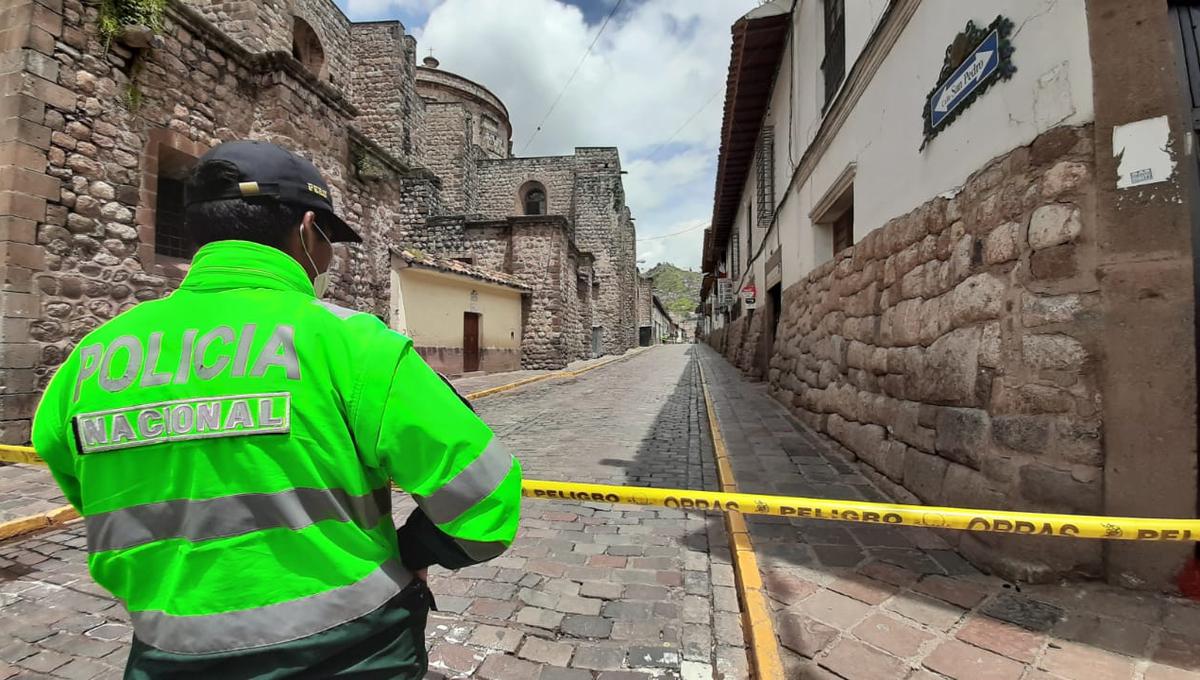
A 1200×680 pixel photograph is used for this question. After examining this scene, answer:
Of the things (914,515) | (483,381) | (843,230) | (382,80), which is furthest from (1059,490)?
(382,80)

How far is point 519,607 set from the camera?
279 cm

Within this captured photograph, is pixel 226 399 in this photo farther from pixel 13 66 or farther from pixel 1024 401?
pixel 13 66

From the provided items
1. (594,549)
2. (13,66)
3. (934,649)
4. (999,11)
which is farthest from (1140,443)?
(13,66)

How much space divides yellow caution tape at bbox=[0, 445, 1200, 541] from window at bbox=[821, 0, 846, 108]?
19.1 ft

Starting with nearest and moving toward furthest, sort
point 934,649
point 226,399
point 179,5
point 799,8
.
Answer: point 226,399 < point 934,649 < point 179,5 < point 799,8

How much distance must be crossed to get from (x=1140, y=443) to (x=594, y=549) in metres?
2.94

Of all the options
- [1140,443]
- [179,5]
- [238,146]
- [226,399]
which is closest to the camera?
[226,399]

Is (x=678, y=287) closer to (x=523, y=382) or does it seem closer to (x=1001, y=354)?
(x=523, y=382)

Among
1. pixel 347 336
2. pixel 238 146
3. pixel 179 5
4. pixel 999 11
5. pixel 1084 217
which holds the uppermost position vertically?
pixel 179 5

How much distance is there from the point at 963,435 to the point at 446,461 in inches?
136

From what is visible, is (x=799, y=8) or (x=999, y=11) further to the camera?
(x=799, y=8)

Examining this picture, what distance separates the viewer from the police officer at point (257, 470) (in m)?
0.89

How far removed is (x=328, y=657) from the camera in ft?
3.06

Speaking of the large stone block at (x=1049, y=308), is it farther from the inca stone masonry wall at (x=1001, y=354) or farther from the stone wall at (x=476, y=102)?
the stone wall at (x=476, y=102)
